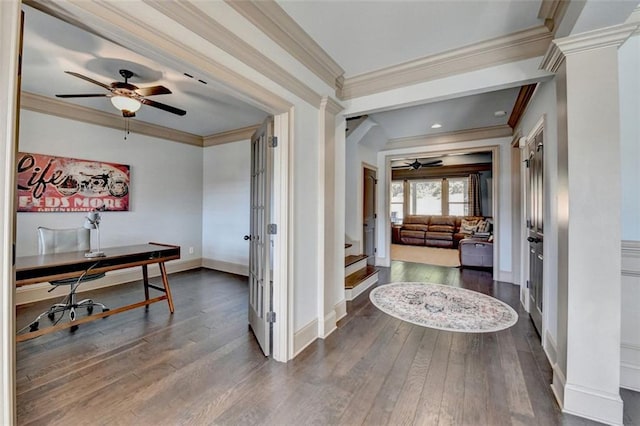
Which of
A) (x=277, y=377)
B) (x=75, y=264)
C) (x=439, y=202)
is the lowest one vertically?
(x=277, y=377)

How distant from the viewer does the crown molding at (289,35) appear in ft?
6.01

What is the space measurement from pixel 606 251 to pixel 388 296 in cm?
253

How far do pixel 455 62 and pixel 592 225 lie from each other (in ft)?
5.44

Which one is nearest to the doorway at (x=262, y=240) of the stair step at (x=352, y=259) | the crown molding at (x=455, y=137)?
the stair step at (x=352, y=259)

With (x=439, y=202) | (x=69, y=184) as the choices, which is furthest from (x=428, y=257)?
(x=69, y=184)

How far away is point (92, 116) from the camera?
4008 mm

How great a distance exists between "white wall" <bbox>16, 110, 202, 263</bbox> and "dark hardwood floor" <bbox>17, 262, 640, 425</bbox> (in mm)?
1400

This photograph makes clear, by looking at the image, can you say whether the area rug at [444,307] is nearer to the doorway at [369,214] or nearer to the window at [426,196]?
the doorway at [369,214]

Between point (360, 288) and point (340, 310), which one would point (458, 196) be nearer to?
point (360, 288)

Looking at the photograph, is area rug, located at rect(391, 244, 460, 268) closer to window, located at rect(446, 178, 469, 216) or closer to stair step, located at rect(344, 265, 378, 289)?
stair step, located at rect(344, 265, 378, 289)

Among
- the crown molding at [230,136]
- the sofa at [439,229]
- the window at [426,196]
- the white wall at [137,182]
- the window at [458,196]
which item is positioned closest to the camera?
the white wall at [137,182]

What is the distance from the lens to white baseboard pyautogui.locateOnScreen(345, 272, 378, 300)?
12.2 ft

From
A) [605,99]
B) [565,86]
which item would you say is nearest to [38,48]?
[565,86]

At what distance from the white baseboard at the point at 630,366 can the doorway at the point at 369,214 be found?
3.70 meters
